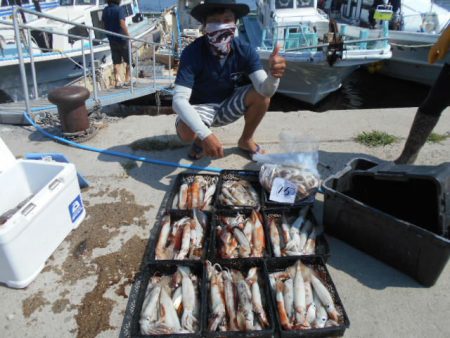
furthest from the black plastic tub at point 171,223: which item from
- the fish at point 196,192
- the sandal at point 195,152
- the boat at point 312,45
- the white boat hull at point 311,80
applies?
the white boat hull at point 311,80

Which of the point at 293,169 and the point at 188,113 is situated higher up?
the point at 188,113

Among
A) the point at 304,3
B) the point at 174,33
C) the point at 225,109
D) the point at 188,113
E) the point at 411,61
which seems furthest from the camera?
the point at 174,33

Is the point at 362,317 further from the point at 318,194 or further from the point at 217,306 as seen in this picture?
the point at 318,194

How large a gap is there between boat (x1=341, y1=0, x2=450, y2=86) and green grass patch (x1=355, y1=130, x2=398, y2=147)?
7.61m

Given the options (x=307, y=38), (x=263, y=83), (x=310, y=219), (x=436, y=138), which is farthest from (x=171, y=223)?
(x=307, y=38)

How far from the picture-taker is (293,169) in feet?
9.53

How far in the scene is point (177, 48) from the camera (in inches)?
544

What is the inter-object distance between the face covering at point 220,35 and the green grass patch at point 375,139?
1.92 metres

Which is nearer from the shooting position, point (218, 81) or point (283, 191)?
point (283, 191)

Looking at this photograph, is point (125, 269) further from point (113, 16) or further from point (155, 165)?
point (113, 16)

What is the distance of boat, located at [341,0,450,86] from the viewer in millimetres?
10773

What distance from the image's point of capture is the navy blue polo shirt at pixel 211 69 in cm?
304

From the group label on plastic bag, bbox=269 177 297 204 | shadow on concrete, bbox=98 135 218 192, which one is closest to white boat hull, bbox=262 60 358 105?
shadow on concrete, bbox=98 135 218 192

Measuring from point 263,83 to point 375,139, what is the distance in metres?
1.63
